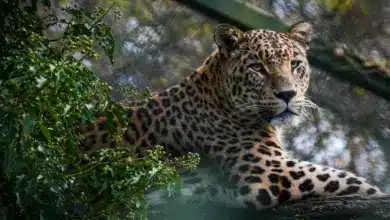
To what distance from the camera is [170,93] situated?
27.7 ft

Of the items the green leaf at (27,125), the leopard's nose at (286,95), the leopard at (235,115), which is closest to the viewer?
the green leaf at (27,125)

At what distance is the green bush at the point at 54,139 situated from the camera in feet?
17.0

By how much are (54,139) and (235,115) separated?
310 cm

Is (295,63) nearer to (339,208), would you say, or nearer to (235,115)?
(235,115)

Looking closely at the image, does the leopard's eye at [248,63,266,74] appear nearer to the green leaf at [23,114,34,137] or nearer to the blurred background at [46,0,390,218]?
the blurred background at [46,0,390,218]

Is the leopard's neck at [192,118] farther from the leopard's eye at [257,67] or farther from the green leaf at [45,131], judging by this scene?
the green leaf at [45,131]

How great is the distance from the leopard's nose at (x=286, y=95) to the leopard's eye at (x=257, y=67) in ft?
0.97

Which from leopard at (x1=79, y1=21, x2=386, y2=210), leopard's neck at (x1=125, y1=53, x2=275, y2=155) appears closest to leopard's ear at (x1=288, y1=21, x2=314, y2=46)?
leopard at (x1=79, y1=21, x2=386, y2=210)

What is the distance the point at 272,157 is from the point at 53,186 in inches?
107

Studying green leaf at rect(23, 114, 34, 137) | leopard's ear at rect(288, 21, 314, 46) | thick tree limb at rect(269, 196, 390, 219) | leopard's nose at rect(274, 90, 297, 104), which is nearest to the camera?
green leaf at rect(23, 114, 34, 137)

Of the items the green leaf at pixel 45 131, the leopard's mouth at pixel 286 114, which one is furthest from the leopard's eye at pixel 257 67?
the green leaf at pixel 45 131

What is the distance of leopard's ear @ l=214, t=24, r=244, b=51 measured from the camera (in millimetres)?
8375

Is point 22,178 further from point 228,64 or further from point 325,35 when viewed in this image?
point 325,35

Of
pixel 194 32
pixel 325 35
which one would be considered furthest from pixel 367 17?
pixel 194 32
